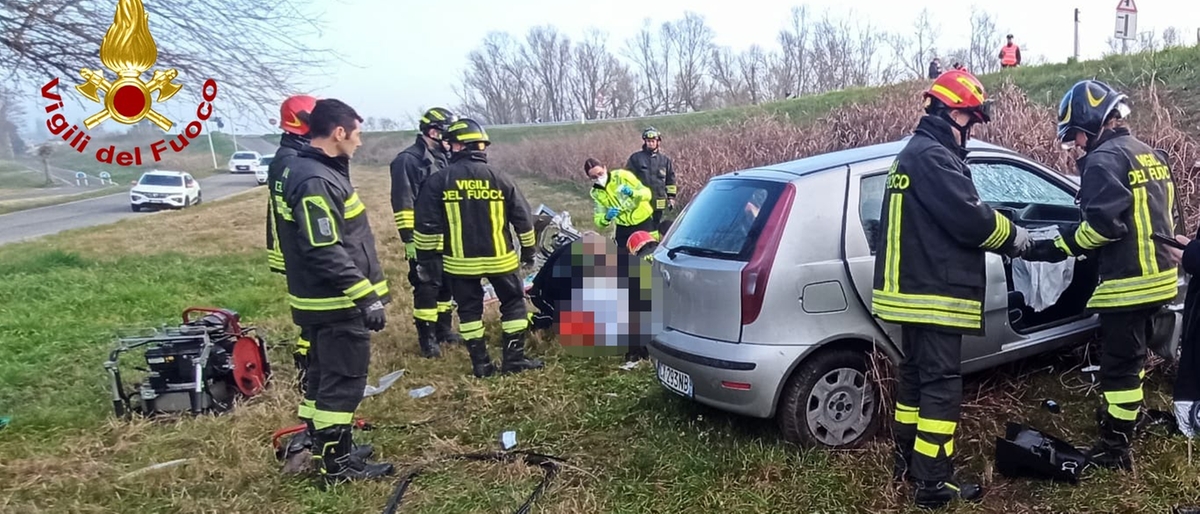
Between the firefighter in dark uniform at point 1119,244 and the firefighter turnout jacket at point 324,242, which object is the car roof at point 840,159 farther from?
the firefighter turnout jacket at point 324,242

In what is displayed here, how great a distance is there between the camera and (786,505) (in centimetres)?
316

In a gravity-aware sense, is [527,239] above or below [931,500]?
above

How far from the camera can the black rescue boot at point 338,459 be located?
3.68 meters

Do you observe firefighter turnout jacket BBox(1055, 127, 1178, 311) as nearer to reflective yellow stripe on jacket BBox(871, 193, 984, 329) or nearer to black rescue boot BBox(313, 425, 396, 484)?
reflective yellow stripe on jacket BBox(871, 193, 984, 329)

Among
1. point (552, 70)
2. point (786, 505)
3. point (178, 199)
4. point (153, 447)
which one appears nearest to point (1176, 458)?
Result: point (786, 505)

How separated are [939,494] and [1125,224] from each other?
1.36 meters

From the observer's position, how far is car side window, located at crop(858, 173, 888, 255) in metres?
3.53

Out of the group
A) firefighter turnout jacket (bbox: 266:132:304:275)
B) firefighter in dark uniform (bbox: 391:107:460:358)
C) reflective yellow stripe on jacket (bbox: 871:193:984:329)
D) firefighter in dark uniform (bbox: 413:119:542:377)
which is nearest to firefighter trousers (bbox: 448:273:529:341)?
firefighter in dark uniform (bbox: 413:119:542:377)

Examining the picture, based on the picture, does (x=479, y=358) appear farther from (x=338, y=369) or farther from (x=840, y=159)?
(x=840, y=159)

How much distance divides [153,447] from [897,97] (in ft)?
32.5

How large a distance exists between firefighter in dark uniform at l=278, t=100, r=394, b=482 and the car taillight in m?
1.71

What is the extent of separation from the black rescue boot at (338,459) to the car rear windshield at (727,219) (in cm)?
188

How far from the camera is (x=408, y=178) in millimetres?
6246

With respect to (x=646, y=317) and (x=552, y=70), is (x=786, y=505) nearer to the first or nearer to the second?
(x=646, y=317)
